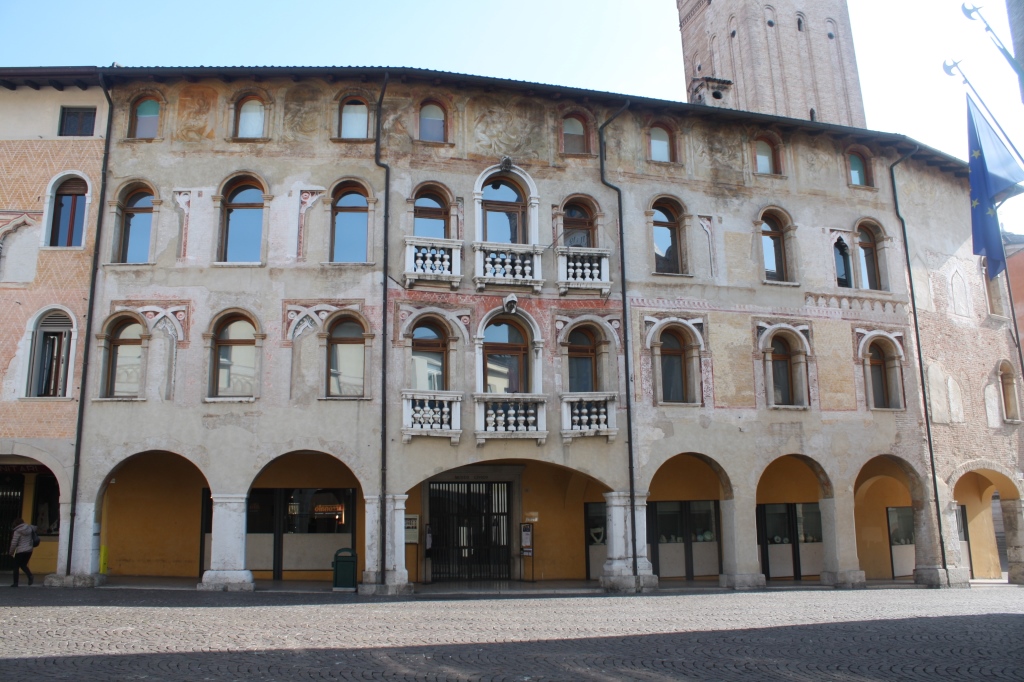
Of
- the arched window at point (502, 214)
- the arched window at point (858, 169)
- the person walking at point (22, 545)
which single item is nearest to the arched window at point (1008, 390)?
the arched window at point (858, 169)

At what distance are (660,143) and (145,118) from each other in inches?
522

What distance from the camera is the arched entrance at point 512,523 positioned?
23.1m

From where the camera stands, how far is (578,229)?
74.5ft

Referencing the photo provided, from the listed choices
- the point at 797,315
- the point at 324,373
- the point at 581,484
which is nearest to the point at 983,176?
the point at 797,315

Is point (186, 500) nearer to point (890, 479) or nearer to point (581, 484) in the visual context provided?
point (581, 484)

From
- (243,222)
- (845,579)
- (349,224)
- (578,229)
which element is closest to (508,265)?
(578,229)

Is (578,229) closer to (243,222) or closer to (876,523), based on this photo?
(243,222)

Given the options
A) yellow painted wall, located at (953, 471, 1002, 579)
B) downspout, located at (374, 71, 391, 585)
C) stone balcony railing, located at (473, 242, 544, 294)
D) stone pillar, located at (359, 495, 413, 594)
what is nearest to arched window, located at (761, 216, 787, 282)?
stone balcony railing, located at (473, 242, 544, 294)

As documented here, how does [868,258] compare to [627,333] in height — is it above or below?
above

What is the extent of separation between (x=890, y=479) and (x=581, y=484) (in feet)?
32.2

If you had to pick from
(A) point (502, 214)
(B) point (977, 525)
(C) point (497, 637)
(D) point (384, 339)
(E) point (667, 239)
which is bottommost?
(C) point (497, 637)

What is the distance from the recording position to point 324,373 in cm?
2031

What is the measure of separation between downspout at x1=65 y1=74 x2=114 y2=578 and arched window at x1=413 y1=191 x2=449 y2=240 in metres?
7.47

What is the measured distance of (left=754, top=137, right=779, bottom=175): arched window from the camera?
79.8ft
